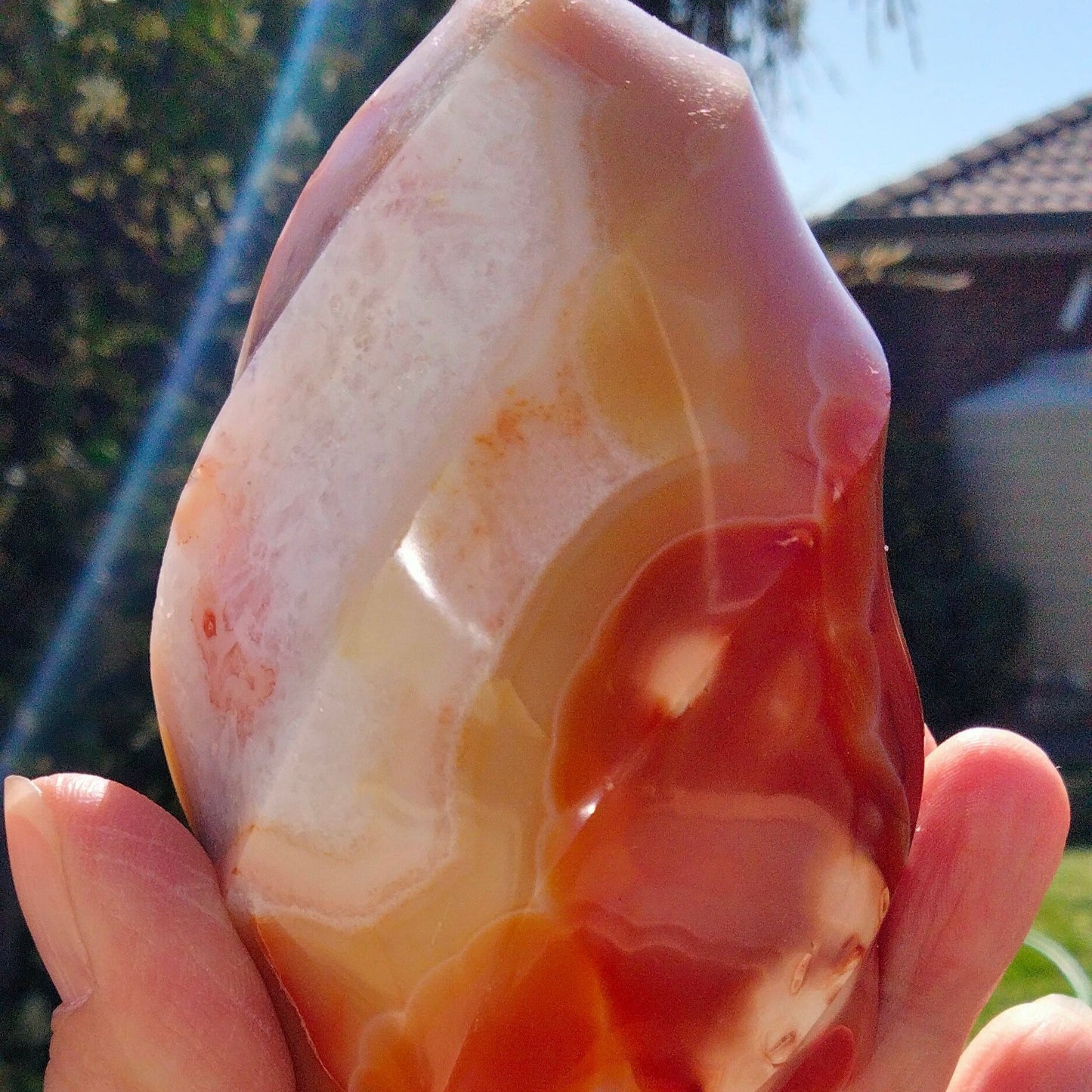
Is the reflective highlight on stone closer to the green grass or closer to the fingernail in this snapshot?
the fingernail

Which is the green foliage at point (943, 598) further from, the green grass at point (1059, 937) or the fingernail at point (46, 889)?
the fingernail at point (46, 889)

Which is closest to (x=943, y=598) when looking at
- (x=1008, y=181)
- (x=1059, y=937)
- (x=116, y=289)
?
A: (x=1059, y=937)

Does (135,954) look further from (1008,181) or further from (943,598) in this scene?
(1008,181)

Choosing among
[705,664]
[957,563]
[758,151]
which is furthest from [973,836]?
[957,563]

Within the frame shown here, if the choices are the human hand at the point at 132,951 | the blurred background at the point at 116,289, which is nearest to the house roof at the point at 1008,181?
the blurred background at the point at 116,289

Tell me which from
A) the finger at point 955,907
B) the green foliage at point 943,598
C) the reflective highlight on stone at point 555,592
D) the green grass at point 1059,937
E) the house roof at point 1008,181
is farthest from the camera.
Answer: the house roof at point 1008,181

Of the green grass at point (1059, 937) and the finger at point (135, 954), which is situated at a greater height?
the finger at point (135, 954)
